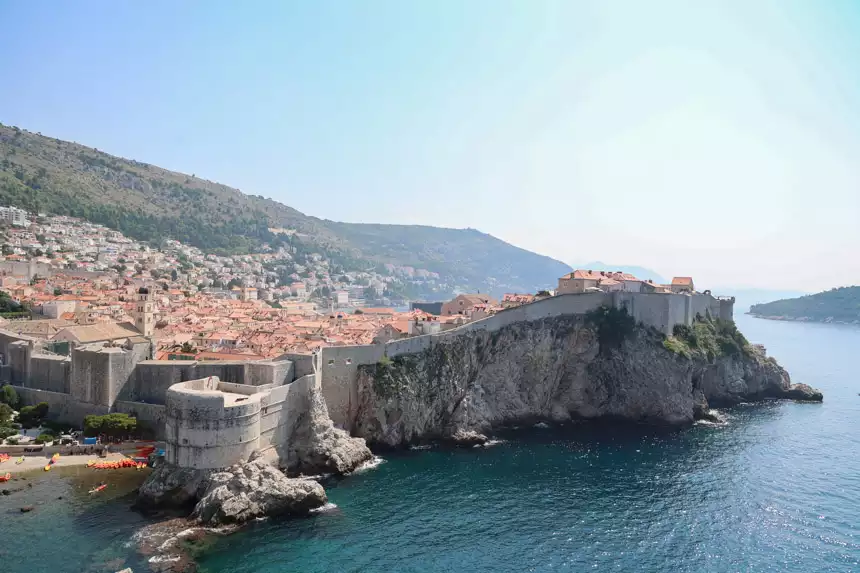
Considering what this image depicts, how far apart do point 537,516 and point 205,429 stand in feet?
47.1

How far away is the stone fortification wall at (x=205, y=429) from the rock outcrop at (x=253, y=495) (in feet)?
2.64

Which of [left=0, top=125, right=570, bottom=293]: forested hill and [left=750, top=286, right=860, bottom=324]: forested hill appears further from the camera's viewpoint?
[left=750, top=286, right=860, bottom=324]: forested hill

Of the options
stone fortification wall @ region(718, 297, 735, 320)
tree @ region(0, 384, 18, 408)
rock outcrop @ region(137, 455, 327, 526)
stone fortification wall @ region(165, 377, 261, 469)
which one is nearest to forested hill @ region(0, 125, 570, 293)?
tree @ region(0, 384, 18, 408)

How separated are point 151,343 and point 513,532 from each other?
73.3 feet

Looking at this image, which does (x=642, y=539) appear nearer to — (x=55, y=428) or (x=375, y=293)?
(x=55, y=428)

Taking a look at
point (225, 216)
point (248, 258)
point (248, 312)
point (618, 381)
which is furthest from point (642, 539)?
point (225, 216)

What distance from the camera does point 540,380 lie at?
44188 millimetres

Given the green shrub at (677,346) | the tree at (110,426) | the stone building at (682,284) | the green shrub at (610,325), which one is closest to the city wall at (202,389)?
the tree at (110,426)

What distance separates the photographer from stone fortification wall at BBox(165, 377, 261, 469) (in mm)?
26828

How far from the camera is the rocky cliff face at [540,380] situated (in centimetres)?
3766

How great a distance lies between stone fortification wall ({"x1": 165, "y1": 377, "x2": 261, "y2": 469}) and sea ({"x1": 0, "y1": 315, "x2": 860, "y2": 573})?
284 cm

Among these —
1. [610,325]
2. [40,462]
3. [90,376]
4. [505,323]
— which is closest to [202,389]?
[90,376]

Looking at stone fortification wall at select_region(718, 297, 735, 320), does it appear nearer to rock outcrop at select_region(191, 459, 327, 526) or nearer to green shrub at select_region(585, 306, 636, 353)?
green shrub at select_region(585, 306, 636, 353)

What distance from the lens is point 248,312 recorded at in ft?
211
